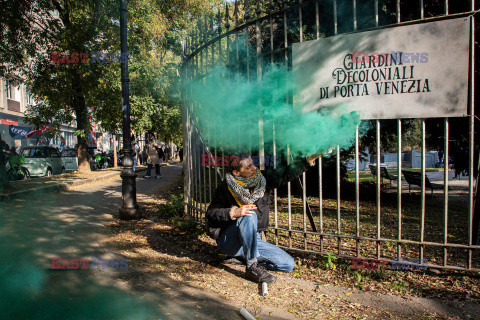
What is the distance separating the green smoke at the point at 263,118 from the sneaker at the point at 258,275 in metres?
1.35

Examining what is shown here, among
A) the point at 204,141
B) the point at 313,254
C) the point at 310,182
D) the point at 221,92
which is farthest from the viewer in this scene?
the point at 310,182

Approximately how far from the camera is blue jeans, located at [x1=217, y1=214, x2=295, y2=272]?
3426mm

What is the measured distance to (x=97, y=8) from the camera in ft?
39.6

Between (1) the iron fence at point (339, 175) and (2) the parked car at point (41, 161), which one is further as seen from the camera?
(2) the parked car at point (41, 161)

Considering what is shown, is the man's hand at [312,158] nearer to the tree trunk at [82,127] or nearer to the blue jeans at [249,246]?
the blue jeans at [249,246]

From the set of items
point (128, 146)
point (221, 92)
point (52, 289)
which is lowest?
point (52, 289)

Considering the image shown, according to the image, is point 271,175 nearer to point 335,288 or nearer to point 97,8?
point 335,288

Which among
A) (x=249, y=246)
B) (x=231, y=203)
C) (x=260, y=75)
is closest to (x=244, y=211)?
(x=231, y=203)

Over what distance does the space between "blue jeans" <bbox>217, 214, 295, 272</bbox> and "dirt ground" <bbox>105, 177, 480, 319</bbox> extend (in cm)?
18

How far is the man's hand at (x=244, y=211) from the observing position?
335 cm

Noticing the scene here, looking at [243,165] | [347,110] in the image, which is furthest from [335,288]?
[347,110]

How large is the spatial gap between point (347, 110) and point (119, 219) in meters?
4.79

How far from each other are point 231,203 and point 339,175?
48.0 inches

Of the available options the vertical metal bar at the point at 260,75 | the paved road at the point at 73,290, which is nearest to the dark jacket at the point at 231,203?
the vertical metal bar at the point at 260,75
